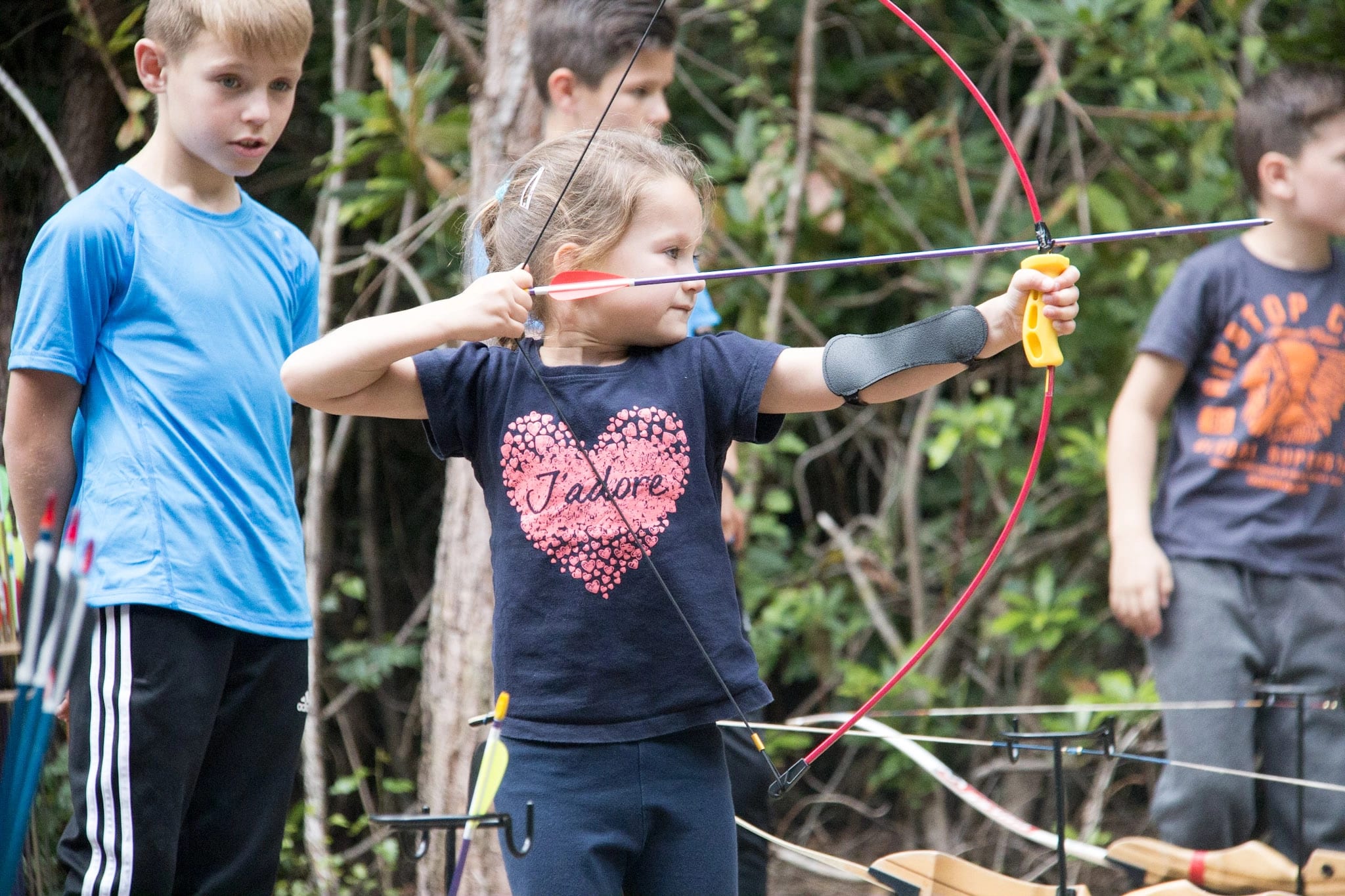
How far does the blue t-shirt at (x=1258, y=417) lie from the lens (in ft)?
7.30

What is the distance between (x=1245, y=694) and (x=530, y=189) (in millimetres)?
1443

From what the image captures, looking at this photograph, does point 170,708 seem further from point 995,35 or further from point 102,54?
point 995,35

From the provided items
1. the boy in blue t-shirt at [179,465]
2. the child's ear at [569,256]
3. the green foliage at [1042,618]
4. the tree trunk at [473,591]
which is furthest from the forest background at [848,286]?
the child's ear at [569,256]

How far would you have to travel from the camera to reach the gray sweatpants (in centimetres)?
215

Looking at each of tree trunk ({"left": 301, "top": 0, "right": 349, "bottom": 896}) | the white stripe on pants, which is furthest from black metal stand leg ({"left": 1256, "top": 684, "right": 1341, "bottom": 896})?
tree trunk ({"left": 301, "top": 0, "right": 349, "bottom": 896})

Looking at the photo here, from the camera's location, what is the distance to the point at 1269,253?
2.35 metres

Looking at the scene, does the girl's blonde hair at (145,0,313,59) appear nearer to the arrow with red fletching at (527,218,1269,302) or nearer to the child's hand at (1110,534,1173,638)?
the arrow with red fletching at (527,218,1269,302)

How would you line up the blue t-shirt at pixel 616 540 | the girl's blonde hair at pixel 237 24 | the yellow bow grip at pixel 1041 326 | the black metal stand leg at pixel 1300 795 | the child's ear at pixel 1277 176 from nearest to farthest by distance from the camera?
the yellow bow grip at pixel 1041 326 → the blue t-shirt at pixel 616 540 → the girl's blonde hair at pixel 237 24 → the black metal stand leg at pixel 1300 795 → the child's ear at pixel 1277 176

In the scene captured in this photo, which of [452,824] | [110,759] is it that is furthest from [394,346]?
[110,759]

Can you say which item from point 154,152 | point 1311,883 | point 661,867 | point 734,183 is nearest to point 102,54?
point 154,152

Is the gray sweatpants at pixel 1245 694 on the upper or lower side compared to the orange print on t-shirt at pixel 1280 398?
lower

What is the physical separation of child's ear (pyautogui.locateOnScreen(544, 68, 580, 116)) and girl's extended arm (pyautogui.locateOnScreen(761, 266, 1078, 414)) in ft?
2.97

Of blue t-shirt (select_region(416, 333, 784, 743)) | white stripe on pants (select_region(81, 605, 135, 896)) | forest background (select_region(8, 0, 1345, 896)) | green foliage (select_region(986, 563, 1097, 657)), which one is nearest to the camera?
blue t-shirt (select_region(416, 333, 784, 743))

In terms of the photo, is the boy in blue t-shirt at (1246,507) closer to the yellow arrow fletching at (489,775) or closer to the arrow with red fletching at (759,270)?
the arrow with red fletching at (759,270)
